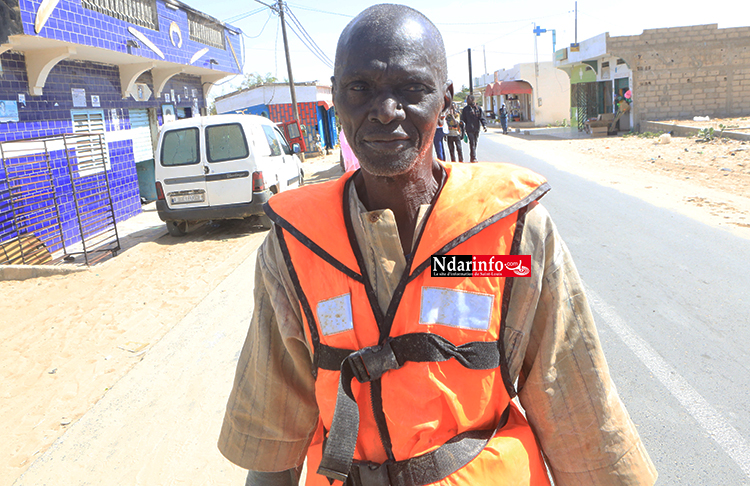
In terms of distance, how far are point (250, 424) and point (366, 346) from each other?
42cm

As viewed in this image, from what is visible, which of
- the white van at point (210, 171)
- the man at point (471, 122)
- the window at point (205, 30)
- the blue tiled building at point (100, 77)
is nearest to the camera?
the blue tiled building at point (100, 77)

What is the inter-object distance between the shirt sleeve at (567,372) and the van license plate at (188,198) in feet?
30.4

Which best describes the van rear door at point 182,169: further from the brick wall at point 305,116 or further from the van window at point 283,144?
the brick wall at point 305,116

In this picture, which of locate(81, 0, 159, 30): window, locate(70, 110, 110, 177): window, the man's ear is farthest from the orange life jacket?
locate(70, 110, 110, 177): window

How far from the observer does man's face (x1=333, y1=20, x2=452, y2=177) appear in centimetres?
123

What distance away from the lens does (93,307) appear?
6.42 metres

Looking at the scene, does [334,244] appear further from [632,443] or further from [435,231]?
[632,443]

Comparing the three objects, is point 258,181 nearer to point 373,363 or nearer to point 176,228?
point 176,228

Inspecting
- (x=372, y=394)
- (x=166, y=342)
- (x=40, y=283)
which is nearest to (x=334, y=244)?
(x=372, y=394)

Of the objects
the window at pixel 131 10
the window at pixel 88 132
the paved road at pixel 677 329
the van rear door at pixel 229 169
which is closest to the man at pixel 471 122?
the van rear door at pixel 229 169

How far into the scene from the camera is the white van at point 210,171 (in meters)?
9.73

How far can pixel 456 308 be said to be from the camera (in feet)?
3.85

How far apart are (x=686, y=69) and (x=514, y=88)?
1636cm

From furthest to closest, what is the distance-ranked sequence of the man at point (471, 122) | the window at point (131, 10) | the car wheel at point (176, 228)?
the man at point (471, 122), the window at point (131, 10), the car wheel at point (176, 228)
